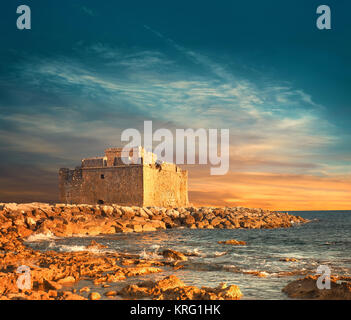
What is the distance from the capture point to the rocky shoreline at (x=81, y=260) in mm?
5754

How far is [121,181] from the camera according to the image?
31.3 meters

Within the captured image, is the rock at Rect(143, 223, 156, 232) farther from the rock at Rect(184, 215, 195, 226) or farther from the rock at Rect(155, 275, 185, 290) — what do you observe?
the rock at Rect(155, 275, 185, 290)

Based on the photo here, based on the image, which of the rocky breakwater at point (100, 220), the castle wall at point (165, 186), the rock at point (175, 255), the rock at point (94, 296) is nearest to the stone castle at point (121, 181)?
the castle wall at point (165, 186)

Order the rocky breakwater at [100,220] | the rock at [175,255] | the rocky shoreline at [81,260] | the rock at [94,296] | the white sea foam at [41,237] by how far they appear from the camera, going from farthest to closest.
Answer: the rocky breakwater at [100,220]
the white sea foam at [41,237]
the rock at [175,255]
the rocky shoreline at [81,260]
the rock at [94,296]

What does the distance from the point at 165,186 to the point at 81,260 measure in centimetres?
2551

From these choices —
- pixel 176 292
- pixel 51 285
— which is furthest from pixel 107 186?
pixel 176 292

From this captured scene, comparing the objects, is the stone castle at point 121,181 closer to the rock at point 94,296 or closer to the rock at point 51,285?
the rock at point 51,285

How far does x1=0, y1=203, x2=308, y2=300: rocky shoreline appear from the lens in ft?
18.9

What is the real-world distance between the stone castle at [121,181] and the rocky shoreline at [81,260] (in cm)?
460

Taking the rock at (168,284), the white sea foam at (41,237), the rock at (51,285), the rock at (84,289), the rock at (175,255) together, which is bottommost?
the white sea foam at (41,237)

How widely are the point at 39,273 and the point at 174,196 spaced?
29.4 meters

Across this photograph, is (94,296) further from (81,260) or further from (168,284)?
(81,260)

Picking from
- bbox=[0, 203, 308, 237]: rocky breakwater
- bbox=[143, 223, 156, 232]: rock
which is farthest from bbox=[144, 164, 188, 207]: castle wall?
bbox=[143, 223, 156, 232]: rock
